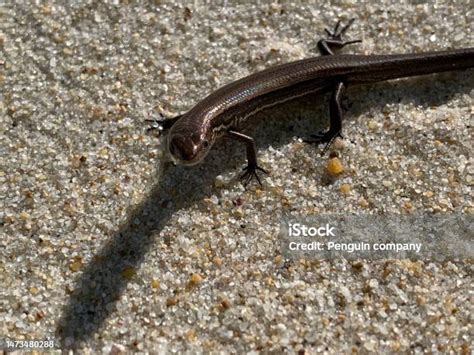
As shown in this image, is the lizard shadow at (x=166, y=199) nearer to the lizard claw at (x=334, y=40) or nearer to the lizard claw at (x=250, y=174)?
the lizard claw at (x=250, y=174)

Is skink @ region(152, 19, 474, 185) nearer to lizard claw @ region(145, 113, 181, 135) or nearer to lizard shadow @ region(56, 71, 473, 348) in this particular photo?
lizard claw @ region(145, 113, 181, 135)

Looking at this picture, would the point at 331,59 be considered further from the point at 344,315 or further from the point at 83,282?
the point at 83,282

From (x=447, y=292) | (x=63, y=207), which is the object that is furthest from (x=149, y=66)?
(x=447, y=292)

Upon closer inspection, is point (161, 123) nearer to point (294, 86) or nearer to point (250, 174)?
point (250, 174)

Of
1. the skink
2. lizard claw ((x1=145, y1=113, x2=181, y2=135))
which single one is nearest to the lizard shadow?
the skink

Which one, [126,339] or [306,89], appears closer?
[126,339]
